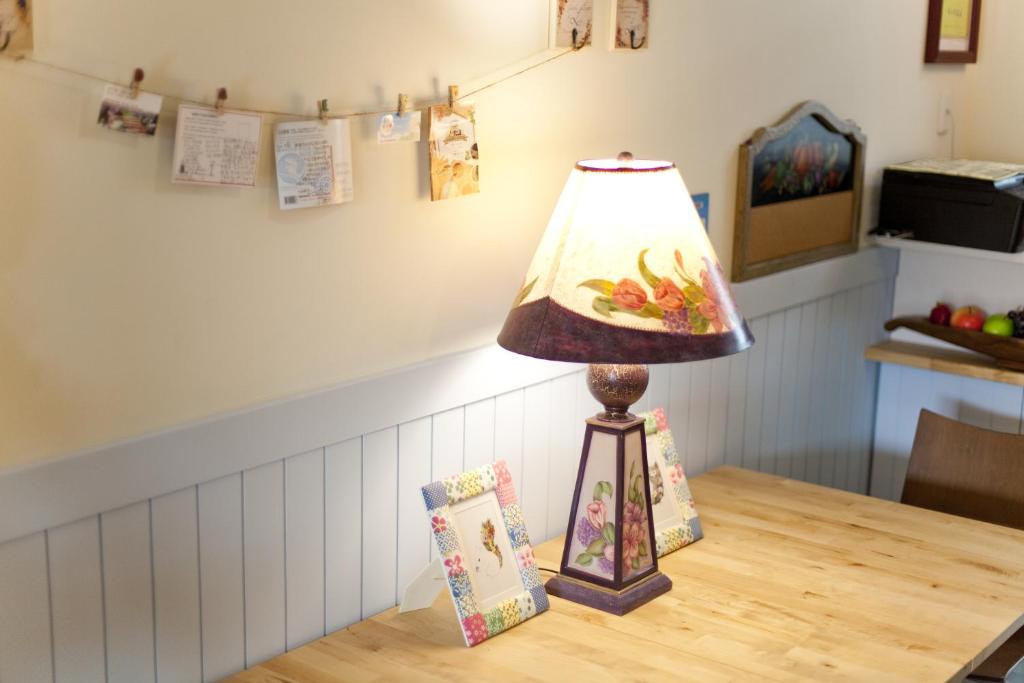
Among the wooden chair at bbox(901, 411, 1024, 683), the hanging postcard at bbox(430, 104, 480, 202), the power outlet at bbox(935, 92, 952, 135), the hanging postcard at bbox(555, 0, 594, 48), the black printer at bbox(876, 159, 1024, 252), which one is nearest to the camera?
the hanging postcard at bbox(430, 104, 480, 202)

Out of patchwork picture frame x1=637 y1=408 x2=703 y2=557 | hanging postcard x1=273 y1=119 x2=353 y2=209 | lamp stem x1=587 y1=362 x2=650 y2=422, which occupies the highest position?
hanging postcard x1=273 y1=119 x2=353 y2=209

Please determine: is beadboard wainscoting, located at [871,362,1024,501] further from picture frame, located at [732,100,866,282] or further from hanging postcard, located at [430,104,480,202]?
hanging postcard, located at [430,104,480,202]

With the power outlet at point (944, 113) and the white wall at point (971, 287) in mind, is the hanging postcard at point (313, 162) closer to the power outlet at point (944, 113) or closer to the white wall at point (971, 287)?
the white wall at point (971, 287)

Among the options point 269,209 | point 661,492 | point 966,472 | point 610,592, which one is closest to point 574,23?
point 269,209

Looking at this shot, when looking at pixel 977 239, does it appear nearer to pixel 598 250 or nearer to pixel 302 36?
pixel 598 250

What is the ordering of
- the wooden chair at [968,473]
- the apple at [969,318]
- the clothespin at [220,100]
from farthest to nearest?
the apple at [969,318]
the wooden chair at [968,473]
the clothespin at [220,100]

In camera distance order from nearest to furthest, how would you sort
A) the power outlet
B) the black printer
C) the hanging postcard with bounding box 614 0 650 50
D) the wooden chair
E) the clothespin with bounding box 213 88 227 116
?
the clothespin with bounding box 213 88 227 116 < the hanging postcard with bounding box 614 0 650 50 < the wooden chair < the black printer < the power outlet

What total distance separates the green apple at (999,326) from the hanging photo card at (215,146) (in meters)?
2.03

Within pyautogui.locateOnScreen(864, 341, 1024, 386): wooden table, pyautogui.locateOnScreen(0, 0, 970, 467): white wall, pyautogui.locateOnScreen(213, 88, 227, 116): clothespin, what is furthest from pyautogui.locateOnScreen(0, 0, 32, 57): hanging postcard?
pyautogui.locateOnScreen(864, 341, 1024, 386): wooden table

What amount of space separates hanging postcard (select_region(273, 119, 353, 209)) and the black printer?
69.6 inches

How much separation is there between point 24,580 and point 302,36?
0.77 meters

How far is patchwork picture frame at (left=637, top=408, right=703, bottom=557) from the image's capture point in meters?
2.12

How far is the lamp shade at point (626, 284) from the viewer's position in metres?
1.72

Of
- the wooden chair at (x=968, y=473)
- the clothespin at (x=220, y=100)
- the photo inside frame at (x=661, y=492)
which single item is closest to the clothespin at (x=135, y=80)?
the clothespin at (x=220, y=100)
